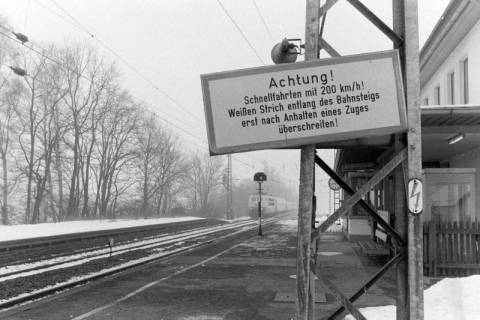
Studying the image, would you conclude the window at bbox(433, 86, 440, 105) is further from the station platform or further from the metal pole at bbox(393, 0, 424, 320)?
the metal pole at bbox(393, 0, 424, 320)

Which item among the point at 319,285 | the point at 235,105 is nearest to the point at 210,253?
the point at 319,285

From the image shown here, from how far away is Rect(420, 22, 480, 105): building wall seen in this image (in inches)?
551

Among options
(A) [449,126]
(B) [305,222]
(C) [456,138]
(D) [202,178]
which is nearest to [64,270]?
(B) [305,222]

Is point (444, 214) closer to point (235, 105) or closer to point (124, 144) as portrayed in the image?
point (235, 105)

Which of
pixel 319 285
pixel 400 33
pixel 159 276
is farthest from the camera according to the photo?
pixel 159 276

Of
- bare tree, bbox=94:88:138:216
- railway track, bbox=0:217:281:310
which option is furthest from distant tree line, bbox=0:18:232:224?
railway track, bbox=0:217:281:310

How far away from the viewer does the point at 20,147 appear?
43375 mm

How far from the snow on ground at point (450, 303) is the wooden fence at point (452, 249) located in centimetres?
384

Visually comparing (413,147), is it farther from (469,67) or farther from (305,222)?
(469,67)

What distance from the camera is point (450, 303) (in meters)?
6.46

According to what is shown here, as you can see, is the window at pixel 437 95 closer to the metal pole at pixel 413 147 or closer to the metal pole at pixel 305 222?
the metal pole at pixel 413 147

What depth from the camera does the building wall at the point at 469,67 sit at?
1400cm

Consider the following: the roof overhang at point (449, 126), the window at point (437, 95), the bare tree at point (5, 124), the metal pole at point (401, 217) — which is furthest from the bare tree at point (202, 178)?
the metal pole at point (401, 217)

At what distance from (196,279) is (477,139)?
7748mm
